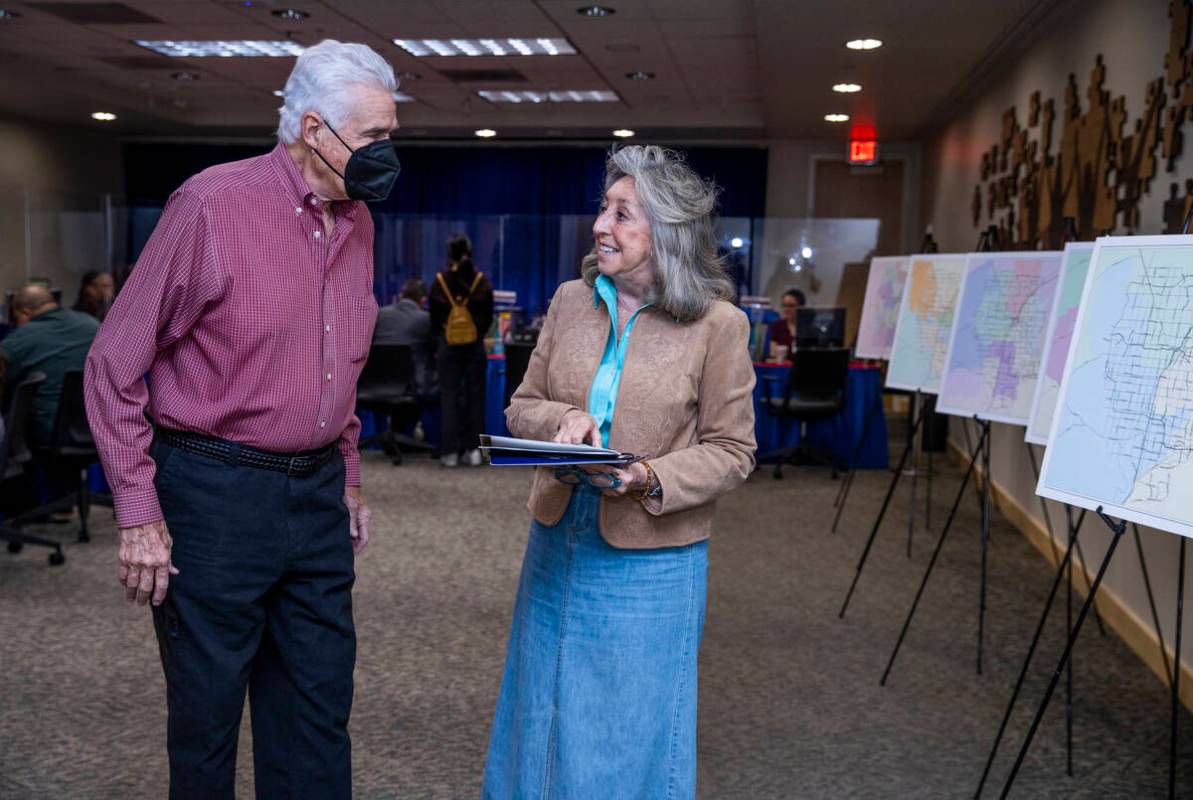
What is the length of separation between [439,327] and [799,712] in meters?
5.29

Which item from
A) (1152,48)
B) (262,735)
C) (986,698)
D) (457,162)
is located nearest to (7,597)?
(262,735)

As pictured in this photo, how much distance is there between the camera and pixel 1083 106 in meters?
6.15

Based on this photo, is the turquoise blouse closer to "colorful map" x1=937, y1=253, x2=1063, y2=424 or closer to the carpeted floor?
the carpeted floor

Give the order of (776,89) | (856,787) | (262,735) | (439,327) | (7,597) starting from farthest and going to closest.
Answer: (776,89), (439,327), (7,597), (856,787), (262,735)

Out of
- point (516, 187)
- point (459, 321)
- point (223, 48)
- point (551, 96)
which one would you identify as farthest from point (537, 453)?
point (516, 187)

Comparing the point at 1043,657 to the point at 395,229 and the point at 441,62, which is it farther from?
the point at 395,229

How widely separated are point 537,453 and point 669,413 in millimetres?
373

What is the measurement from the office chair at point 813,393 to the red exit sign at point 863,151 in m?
5.41

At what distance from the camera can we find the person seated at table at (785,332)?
9.55 meters

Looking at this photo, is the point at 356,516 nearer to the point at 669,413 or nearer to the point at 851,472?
the point at 669,413

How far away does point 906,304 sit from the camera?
17.2ft

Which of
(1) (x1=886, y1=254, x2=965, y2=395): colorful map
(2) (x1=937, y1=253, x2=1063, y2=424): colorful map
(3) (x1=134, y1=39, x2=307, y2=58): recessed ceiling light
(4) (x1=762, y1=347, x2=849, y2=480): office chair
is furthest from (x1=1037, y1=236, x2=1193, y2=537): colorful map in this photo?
(3) (x1=134, y1=39, x2=307, y2=58): recessed ceiling light

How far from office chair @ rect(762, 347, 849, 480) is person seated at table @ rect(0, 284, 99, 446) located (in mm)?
4803

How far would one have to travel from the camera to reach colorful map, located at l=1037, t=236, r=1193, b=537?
2.45 m
